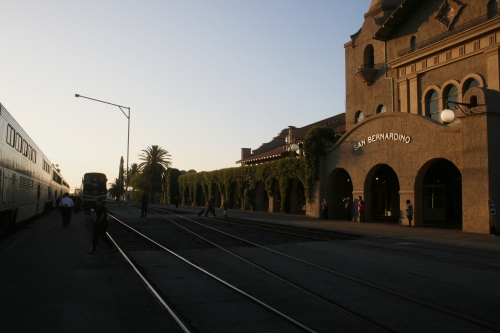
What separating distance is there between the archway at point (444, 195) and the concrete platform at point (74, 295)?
72.4ft

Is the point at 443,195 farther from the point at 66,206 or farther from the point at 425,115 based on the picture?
the point at 66,206

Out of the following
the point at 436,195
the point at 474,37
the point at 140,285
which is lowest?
the point at 140,285

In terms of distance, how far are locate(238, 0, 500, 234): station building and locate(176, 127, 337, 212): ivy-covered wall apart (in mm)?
1039

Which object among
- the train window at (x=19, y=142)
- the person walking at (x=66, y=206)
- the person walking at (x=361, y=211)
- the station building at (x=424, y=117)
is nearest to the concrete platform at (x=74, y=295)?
the train window at (x=19, y=142)

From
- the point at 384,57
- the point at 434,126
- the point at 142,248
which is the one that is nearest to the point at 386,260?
the point at 142,248

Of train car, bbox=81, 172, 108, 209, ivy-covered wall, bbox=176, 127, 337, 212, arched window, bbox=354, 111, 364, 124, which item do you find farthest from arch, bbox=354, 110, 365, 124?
train car, bbox=81, 172, 108, 209

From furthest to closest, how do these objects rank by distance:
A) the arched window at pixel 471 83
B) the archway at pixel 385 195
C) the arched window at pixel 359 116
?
the arched window at pixel 359 116 < the archway at pixel 385 195 < the arched window at pixel 471 83

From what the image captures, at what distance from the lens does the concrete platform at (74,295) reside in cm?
592

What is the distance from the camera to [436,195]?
28859mm

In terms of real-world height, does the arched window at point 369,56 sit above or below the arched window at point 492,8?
above

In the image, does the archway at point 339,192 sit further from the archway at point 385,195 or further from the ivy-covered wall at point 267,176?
the archway at point 385,195

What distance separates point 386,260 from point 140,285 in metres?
6.41

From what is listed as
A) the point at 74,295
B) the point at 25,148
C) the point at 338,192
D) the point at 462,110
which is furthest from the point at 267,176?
the point at 74,295

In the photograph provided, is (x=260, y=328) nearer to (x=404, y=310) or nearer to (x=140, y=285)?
(x=404, y=310)
